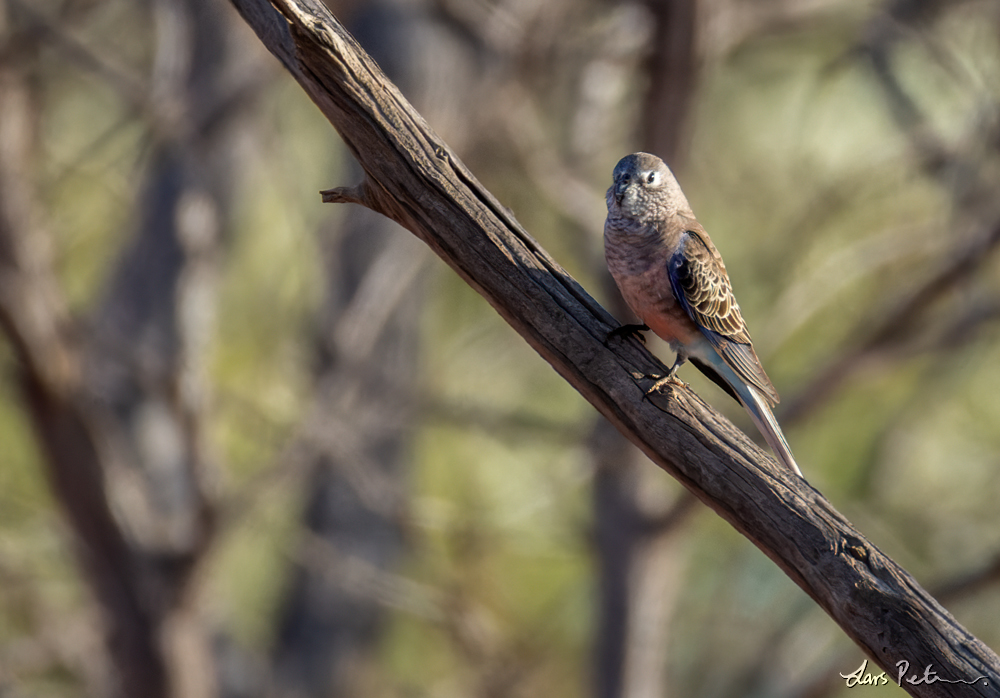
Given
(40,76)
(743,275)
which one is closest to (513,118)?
(40,76)

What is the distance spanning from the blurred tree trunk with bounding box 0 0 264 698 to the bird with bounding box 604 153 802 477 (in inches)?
118

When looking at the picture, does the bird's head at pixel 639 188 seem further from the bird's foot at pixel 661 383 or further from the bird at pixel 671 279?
the bird's foot at pixel 661 383

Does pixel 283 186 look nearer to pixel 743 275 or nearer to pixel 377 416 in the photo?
pixel 377 416

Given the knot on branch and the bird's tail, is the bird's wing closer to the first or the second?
the bird's tail

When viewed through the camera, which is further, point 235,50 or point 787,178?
point 787,178

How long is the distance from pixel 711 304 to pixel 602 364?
0.92m

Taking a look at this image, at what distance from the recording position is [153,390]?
19.1ft

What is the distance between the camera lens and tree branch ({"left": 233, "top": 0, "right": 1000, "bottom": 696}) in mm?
2766

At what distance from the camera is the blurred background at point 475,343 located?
5.40 meters

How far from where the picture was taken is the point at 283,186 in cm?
730

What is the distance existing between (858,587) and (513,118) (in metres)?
4.05

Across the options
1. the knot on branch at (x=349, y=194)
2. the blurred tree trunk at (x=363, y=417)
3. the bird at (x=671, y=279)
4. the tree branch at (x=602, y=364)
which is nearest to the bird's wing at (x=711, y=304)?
the bird at (x=671, y=279)

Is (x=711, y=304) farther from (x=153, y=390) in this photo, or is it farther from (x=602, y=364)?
(x=153, y=390)

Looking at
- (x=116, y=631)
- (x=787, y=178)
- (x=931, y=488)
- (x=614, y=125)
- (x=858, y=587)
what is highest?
(x=787, y=178)
